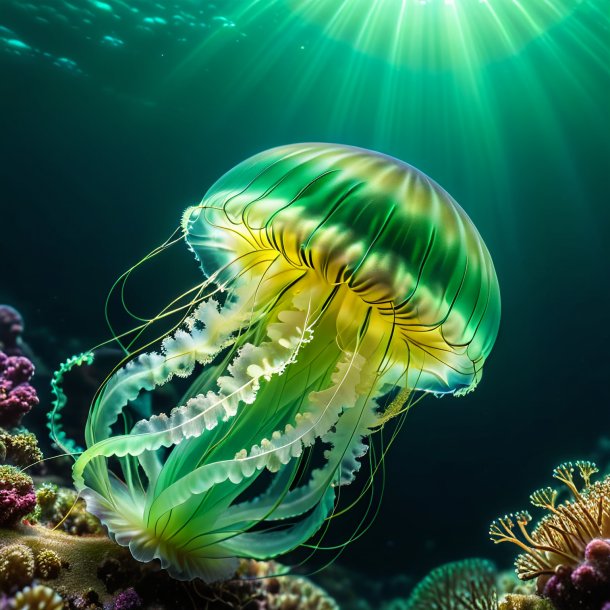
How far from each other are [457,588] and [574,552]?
2826 mm

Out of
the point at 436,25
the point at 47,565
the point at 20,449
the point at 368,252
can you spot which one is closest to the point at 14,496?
the point at 47,565

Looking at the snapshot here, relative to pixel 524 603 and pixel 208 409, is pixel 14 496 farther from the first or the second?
pixel 524 603

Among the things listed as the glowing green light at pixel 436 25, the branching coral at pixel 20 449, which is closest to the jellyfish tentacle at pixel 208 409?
the branching coral at pixel 20 449

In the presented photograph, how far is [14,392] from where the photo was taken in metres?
3.64

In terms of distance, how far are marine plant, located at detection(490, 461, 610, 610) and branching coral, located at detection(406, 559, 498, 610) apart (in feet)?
6.93

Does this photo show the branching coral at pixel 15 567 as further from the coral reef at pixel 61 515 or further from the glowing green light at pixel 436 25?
the glowing green light at pixel 436 25

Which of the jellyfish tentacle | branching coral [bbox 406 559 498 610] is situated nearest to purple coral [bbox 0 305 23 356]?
the jellyfish tentacle

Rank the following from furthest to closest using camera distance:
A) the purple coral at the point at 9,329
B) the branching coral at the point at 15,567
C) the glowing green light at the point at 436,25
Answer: the glowing green light at the point at 436,25, the purple coral at the point at 9,329, the branching coral at the point at 15,567

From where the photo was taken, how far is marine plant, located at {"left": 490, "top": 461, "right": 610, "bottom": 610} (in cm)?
227

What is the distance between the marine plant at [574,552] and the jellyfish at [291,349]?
0.86 meters

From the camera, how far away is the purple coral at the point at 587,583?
2242mm

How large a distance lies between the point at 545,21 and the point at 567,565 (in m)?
6.49

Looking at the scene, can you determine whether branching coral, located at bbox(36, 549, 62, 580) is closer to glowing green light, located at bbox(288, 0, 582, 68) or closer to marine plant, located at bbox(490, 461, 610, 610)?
marine plant, located at bbox(490, 461, 610, 610)

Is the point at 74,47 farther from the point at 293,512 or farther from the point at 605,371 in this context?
the point at 605,371
